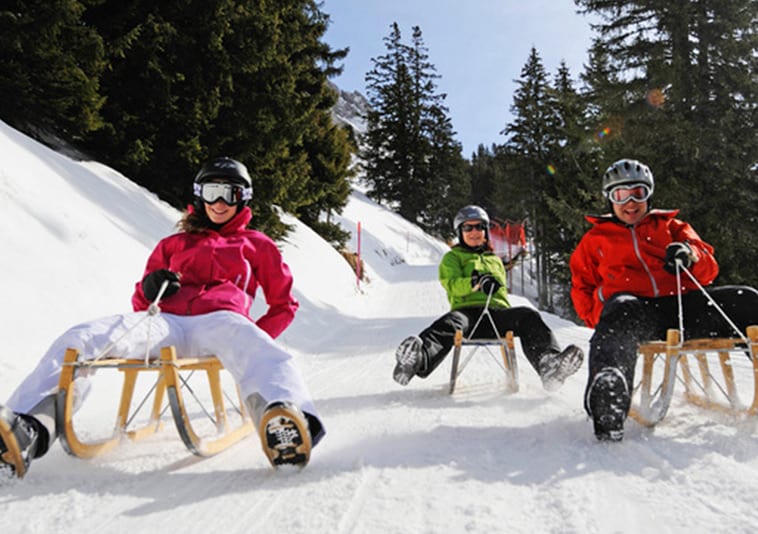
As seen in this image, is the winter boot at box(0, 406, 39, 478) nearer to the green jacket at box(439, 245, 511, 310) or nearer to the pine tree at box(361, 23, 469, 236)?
the green jacket at box(439, 245, 511, 310)

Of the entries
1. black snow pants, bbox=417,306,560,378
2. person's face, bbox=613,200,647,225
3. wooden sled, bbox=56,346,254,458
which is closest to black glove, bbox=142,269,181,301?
wooden sled, bbox=56,346,254,458

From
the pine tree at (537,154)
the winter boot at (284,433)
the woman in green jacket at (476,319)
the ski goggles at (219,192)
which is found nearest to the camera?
the winter boot at (284,433)

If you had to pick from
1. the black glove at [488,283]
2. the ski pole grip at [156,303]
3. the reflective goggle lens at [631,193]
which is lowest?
the ski pole grip at [156,303]

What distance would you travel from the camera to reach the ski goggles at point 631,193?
10.5 feet

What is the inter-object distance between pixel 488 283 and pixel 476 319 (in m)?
0.36

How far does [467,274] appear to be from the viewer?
453 cm

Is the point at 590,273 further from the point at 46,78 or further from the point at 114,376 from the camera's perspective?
the point at 46,78

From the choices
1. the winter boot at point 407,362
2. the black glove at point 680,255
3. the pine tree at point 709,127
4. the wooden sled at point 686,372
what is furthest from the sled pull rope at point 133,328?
the pine tree at point 709,127

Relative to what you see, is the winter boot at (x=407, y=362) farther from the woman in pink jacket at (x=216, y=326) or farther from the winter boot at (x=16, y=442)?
the winter boot at (x=16, y=442)

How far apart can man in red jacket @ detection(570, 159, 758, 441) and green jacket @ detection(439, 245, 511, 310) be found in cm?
95

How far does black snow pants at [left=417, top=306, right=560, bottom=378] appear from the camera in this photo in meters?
3.72

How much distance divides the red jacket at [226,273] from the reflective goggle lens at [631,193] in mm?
2206

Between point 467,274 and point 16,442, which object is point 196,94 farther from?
point 16,442

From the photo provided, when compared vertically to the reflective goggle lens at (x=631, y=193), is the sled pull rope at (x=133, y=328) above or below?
below
